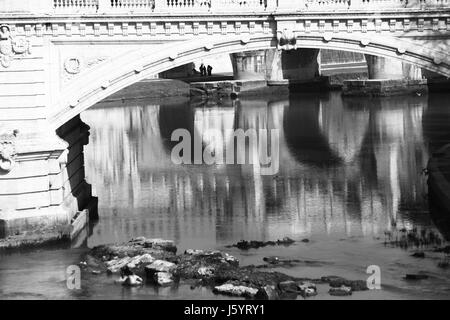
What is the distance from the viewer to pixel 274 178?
36688 millimetres

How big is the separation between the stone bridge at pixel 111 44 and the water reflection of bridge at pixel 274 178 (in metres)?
2.71

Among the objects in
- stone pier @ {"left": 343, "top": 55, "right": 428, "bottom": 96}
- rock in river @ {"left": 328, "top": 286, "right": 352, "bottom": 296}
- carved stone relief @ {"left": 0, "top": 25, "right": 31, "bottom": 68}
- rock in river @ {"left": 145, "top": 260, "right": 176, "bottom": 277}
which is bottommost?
rock in river @ {"left": 328, "top": 286, "right": 352, "bottom": 296}

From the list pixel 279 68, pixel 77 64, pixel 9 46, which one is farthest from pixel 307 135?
pixel 9 46

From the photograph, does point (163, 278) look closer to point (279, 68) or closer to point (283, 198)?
point (283, 198)

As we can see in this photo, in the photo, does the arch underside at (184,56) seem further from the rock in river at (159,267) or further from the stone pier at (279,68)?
the stone pier at (279,68)

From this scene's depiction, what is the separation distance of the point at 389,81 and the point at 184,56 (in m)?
36.6

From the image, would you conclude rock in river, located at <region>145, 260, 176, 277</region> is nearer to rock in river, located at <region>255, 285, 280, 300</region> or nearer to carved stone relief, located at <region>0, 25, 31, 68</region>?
rock in river, located at <region>255, 285, 280, 300</region>

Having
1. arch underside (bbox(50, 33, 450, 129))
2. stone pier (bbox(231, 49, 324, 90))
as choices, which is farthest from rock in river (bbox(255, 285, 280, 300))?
stone pier (bbox(231, 49, 324, 90))

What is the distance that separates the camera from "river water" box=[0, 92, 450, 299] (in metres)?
24.8

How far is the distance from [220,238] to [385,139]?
1883 cm

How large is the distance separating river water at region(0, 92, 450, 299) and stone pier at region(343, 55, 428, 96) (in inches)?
242

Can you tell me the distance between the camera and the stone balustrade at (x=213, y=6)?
27.0 meters

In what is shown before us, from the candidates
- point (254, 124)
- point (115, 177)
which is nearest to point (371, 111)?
point (254, 124)
